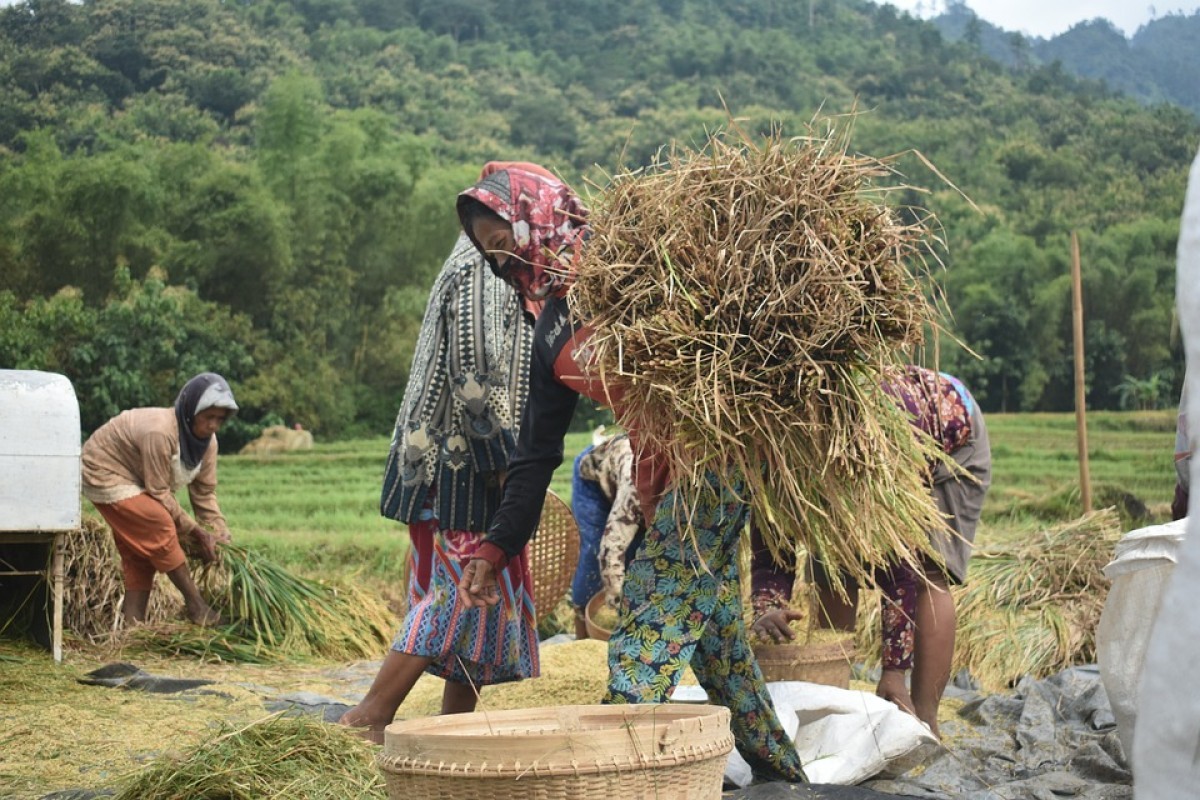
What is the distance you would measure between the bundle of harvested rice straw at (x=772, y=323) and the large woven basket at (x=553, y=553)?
2625 millimetres

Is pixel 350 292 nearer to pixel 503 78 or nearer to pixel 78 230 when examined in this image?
pixel 78 230

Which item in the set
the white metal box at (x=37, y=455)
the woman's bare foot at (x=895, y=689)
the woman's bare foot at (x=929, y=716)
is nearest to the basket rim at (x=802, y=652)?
the woman's bare foot at (x=895, y=689)

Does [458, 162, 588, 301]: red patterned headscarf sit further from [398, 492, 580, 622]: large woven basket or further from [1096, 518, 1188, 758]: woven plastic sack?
[398, 492, 580, 622]: large woven basket

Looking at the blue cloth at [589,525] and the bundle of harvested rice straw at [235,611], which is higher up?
the blue cloth at [589,525]

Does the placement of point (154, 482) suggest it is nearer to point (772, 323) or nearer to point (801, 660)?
point (801, 660)

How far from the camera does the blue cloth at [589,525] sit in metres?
6.12

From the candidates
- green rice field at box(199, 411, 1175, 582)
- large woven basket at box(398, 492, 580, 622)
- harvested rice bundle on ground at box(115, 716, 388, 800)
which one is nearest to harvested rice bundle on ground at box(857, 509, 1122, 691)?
green rice field at box(199, 411, 1175, 582)

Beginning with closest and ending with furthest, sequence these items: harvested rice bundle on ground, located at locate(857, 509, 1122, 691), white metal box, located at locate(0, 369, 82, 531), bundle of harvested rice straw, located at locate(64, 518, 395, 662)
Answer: white metal box, located at locate(0, 369, 82, 531)
harvested rice bundle on ground, located at locate(857, 509, 1122, 691)
bundle of harvested rice straw, located at locate(64, 518, 395, 662)

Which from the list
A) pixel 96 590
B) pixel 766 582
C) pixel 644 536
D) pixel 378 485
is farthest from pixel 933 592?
pixel 378 485

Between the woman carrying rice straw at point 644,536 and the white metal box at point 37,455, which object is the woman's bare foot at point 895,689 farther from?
the white metal box at point 37,455

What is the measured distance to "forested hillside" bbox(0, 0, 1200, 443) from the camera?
30.1 ft

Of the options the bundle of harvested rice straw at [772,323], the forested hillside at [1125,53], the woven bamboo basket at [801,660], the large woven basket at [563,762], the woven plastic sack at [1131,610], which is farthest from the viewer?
the forested hillside at [1125,53]

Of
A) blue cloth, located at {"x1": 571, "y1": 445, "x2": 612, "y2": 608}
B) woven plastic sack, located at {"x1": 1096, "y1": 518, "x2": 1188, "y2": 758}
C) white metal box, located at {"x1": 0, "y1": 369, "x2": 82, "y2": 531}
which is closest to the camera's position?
woven plastic sack, located at {"x1": 1096, "y1": 518, "x2": 1188, "y2": 758}

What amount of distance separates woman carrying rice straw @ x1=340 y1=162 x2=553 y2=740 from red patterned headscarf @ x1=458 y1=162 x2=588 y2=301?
0.20 metres
